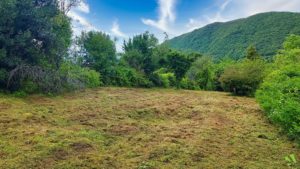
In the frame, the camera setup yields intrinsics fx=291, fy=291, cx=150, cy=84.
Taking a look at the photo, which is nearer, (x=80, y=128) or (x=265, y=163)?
(x=265, y=163)

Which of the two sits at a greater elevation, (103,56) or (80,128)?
(103,56)

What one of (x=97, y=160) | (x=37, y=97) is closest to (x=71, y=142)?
(x=97, y=160)

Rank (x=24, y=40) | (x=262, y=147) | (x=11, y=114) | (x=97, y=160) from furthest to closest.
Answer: (x=24, y=40) → (x=11, y=114) → (x=262, y=147) → (x=97, y=160)

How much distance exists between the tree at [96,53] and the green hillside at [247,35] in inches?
852

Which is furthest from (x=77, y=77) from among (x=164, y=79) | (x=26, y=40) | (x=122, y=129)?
(x=164, y=79)

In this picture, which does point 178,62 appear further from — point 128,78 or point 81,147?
point 81,147

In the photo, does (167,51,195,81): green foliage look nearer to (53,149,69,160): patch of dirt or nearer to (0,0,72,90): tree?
(0,0,72,90): tree

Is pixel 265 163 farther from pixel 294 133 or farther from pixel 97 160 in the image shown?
pixel 97 160

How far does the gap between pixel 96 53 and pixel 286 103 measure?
1519 cm

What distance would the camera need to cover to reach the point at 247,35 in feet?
167

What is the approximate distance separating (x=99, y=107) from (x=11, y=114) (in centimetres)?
281

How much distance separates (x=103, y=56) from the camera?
65.7ft

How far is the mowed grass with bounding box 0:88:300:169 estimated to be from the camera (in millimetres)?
4586

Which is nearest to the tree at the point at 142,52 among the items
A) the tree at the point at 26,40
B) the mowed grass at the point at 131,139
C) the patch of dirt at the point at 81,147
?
the tree at the point at 26,40
